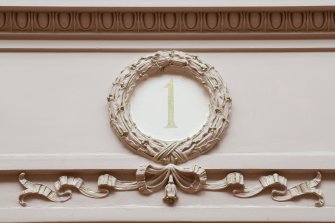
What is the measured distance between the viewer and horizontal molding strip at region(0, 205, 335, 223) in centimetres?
642

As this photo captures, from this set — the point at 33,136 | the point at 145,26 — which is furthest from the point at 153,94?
the point at 33,136

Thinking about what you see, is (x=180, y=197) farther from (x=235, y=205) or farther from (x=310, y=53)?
(x=310, y=53)

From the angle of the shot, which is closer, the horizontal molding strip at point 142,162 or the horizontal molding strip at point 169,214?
the horizontal molding strip at point 169,214

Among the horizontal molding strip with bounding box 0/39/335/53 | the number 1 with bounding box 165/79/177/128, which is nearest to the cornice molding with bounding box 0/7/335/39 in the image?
the horizontal molding strip with bounding box 0/39/335/53

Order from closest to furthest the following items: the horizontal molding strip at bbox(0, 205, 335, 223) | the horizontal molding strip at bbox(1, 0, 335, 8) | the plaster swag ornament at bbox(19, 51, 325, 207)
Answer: the horizontal molding strip at bbox(0, 205, 335, 223) → the plaster swag ornament at bbox(19, 51, 325, 207) → the horizontal molding strip at bbox(1, 0, 335, 8)

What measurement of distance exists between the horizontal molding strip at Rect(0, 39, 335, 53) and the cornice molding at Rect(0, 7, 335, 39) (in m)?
0.05

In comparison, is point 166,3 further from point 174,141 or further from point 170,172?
point 170,172

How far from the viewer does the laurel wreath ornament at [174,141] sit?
6.64m

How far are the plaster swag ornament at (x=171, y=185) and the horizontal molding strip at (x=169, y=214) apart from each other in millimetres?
106

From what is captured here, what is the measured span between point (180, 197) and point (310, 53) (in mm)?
1939

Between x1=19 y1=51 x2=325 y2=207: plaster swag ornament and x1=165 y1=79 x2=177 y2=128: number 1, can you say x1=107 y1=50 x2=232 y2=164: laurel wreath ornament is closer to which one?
x1=19 y1=51 x2=325 y2=207: plaster swag ornament

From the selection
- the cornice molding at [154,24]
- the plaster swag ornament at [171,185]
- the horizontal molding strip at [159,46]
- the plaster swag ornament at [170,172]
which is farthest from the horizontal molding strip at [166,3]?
the plaster swag ornament at [171,185]

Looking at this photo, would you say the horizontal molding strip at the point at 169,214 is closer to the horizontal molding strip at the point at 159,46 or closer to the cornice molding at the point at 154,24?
the horizontal molding strip at the point at 159,46

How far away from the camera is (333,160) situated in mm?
6633
